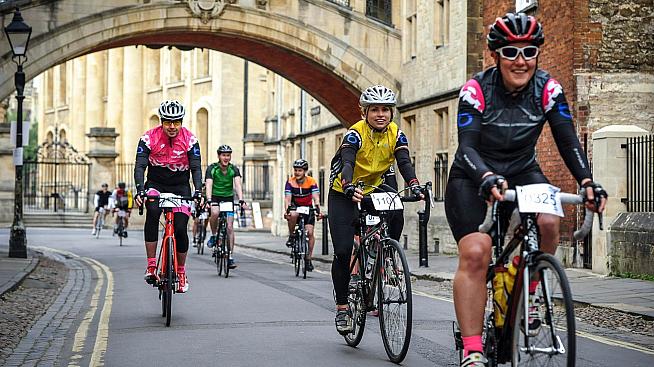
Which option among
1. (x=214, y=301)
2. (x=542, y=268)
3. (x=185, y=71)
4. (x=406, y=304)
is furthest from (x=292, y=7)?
(x=185, y=71)

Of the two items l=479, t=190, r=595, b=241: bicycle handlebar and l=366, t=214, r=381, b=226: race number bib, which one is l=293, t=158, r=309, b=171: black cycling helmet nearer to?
l=366, t=214, r=381, b=226: race number bib

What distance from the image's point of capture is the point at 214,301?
1338cm

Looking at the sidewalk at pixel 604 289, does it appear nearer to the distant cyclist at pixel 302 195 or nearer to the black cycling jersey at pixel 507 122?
the distant cyclist at pixel 302 195

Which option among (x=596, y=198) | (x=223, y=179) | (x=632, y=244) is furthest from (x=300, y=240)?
(x=596, y=198)

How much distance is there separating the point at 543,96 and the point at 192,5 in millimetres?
22619

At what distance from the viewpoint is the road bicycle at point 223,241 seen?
18.1 meters

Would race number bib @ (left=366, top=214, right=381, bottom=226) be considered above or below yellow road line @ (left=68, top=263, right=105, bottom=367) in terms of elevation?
above

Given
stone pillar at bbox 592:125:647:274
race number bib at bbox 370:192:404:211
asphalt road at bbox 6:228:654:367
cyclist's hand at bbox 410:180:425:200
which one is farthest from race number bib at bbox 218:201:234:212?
race number bib at bbox 370:192:404:211

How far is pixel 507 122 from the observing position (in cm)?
609

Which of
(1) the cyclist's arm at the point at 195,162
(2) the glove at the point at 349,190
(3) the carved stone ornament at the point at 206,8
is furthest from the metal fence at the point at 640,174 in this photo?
(3) the carved stone ornament at the point at 206,8

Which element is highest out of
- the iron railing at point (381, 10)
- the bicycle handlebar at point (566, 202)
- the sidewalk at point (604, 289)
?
the iron railing at point (381, 10)

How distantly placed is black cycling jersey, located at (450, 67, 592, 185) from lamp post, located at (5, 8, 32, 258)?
57.9ft

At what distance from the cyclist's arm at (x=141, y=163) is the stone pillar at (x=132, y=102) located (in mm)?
60937

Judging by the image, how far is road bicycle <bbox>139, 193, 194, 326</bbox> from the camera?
1077cm
